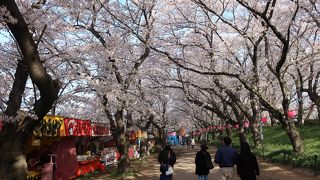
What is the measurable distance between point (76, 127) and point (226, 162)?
30.2ft

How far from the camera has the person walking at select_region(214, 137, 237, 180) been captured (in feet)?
32.8

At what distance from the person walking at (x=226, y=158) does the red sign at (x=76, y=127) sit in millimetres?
7966

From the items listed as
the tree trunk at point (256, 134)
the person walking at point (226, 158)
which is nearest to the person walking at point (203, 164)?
the person walking at point (226, 158)

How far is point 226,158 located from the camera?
10008 millimetres

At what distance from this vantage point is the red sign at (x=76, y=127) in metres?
16.2

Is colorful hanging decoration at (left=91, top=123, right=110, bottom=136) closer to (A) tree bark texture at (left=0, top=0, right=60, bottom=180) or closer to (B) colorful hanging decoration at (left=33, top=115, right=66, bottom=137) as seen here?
(B) colorful hanging decoration at (left=33, top=115, right=66, bottom=137)

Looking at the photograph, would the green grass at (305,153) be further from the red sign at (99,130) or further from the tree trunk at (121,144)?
the red sign at (99,130)

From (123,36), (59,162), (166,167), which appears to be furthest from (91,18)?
(166,167)

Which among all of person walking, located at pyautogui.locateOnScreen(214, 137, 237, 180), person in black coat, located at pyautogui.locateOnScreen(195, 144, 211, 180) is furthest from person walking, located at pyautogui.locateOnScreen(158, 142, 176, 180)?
person walking, located at pyautogui.locateOnScreen(214, 137, 237, 180)

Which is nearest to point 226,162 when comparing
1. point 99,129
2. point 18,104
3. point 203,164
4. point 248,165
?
point 248,165

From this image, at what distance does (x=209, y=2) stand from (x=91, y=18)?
5.86 meters

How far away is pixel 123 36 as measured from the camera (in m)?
20.4

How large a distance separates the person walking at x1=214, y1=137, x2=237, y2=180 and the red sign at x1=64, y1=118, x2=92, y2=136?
7966 millimetres

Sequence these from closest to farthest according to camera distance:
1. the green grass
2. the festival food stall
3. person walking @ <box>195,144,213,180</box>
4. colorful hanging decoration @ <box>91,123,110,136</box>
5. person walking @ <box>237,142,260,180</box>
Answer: person walking @ <box>237,142,260,180</box>
person walking @ <box>195,144,213,180</box>
the festival food stall
the green grass
colorful hanging decoration @ <box>91,123,110,136</box>
